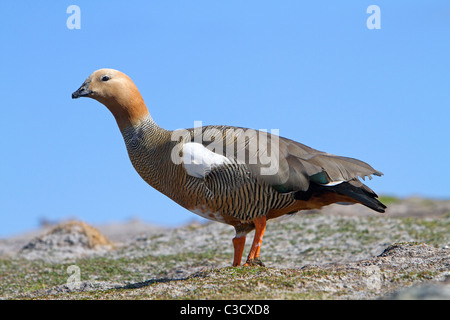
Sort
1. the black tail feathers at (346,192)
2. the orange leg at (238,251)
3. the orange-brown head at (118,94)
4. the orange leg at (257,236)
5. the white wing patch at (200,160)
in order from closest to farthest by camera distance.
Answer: the white wing patch at (200,160)
the black tail feathers at (346,192)
the orange leg at (257,236)
the orange leg at (238,251)
the orange-brown head at (118,94)

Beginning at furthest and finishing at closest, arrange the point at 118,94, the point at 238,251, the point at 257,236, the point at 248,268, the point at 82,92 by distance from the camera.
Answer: the point at 82,92, the point at 118,94, the point at 238,251, the point at 257,236, the point at 248,268

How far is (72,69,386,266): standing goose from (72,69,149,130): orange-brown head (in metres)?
0.03

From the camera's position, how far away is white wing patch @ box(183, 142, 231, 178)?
8.36m

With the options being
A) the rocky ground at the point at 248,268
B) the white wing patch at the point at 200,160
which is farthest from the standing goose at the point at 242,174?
the rocky ground at the point at 248,268

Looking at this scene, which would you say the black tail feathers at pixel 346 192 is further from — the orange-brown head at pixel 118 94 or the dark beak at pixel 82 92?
the dark beak at pixel 82 92

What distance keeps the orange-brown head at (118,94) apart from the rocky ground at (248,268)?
252 centimetres

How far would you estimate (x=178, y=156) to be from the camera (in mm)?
8648

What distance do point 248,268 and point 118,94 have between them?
3297 mm

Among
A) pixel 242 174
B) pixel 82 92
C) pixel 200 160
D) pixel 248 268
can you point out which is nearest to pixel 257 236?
pixel 248 268

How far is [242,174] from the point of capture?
27.5 ft

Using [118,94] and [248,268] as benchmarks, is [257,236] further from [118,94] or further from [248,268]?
[118,94]

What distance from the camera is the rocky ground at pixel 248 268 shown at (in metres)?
7.31

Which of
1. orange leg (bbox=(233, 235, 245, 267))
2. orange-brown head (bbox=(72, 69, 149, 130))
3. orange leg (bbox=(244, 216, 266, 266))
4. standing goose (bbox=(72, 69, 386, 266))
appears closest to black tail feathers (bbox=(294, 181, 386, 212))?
standing goose (bbox=(72, 69, 386, 266))
